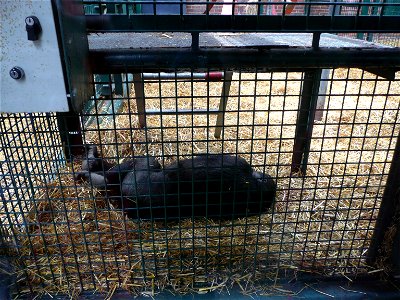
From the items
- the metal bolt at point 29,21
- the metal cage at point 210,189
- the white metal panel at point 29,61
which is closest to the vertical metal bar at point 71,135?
the metal cage at point 210,189

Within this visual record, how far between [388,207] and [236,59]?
1.08 m

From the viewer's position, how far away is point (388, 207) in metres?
1.77

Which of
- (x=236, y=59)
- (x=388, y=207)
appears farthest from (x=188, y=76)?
(x=388, y=207)

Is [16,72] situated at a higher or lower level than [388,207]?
higher

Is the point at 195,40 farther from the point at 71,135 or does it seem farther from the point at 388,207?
the point at 71,135

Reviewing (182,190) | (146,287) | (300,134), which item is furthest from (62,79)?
(300,134)

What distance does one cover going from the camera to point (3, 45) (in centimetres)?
106

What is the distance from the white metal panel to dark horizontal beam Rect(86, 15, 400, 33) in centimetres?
27

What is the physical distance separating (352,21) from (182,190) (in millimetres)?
1383

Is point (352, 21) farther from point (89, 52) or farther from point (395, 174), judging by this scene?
point (89, 52)

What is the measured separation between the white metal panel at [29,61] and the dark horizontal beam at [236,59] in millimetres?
273

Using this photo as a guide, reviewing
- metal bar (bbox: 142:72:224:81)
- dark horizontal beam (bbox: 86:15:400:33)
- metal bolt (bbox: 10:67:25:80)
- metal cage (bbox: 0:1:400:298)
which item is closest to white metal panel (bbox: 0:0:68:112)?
metal bolt (bbox: 10:67:25:80)

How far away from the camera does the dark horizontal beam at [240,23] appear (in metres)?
1.25

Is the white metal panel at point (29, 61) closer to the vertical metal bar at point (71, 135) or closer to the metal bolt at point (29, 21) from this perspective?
the metal bolt at point (29, 21)
